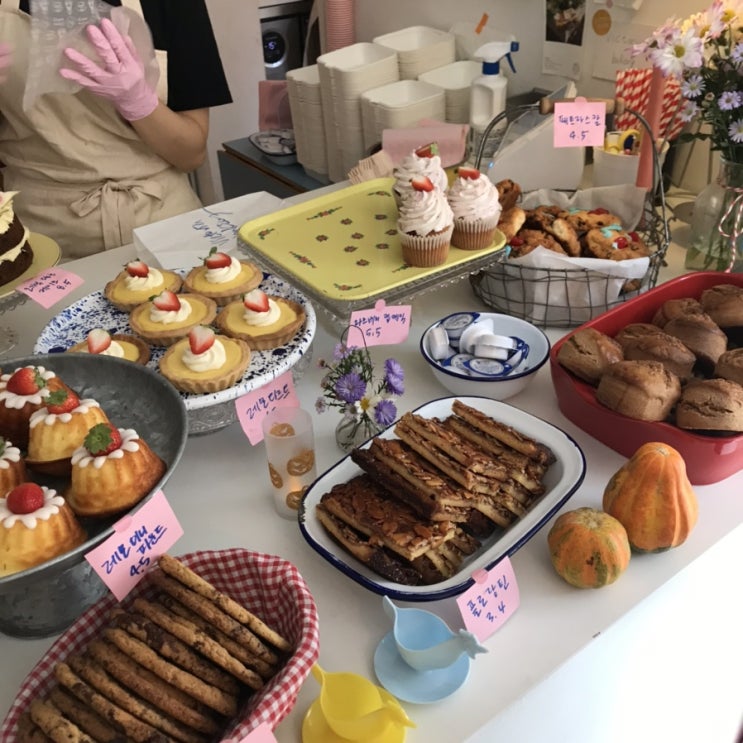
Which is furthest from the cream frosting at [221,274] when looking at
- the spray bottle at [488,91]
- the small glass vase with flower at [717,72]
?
the spray bottle at [488,91]

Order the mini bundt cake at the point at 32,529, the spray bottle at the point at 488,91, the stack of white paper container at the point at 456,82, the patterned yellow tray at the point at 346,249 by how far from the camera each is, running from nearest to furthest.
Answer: the mini bundt cake at the point at 32,529 < the patterned yellow tray at the point at 346,249 < the spray bottle at the point at 488,91 < the stack of white paper container at the point at 456,82

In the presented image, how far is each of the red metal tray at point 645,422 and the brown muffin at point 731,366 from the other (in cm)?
11

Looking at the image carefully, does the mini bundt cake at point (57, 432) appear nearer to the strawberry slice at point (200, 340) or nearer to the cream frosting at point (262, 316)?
the strawberry slice at point (200, 340)

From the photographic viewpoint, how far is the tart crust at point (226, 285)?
125cm

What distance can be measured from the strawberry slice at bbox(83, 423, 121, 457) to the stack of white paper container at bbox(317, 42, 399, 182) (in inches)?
61.5

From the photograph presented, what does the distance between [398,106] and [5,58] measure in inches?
38.1

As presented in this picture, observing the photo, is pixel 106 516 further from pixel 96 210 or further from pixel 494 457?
pixel 96 210

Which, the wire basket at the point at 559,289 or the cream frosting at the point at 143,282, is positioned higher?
the cream frosting at the point at 143,282

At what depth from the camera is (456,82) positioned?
7.04 ft

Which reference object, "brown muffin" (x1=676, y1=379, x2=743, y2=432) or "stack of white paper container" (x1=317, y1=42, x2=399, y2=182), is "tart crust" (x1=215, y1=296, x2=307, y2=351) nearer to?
"brown muffin" (x1=676, y1=379, x2=743, y2=432)

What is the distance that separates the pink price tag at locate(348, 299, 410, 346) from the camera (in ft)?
3.67

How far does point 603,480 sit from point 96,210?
1431mm

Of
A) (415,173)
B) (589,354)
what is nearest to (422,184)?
(415,173)

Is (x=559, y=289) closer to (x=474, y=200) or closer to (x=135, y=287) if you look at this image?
(x=474, y=200)
